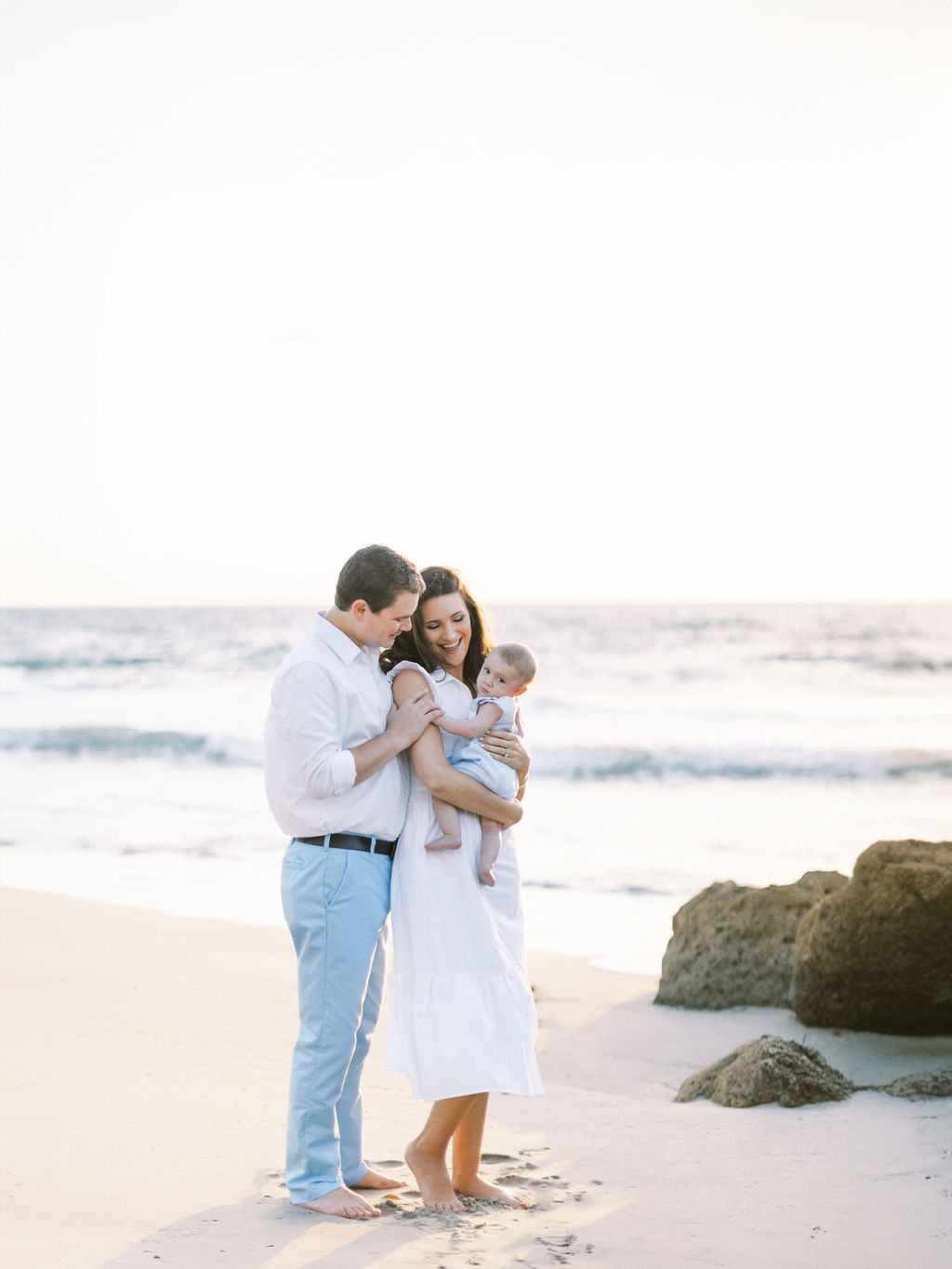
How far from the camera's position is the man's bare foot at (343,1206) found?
3535mm

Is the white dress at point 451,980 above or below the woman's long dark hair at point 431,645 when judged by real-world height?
below

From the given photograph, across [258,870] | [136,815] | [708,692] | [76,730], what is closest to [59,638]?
[76,730]

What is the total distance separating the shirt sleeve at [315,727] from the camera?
344 cm

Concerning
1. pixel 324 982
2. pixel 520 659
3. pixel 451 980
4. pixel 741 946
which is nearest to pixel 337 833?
pixel 324 982

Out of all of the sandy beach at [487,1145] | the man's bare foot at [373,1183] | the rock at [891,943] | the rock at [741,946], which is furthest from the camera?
the rock at [741,946]

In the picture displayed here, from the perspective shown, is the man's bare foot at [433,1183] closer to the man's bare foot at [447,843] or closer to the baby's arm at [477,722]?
the man's bare foot at [447,843]

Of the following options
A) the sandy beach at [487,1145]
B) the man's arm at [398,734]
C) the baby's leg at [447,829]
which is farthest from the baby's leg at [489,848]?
the sandy beach at [487,1145]

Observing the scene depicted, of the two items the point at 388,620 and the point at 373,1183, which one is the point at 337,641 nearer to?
the point at 388,620

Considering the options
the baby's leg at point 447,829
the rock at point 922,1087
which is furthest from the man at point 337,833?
the rock at point 922,1087

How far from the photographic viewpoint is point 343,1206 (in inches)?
140

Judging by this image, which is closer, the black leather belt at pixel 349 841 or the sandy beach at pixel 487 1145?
the sandy beach at pixel 487 1145

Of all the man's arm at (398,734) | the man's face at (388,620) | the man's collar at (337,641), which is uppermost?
the man's face at (388,620)

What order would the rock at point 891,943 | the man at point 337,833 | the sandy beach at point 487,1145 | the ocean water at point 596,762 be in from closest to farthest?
the sandy beach at point 487,1145 → the man at point 337,833 → the rock at point 891,943 → the ocean water at point 596,762

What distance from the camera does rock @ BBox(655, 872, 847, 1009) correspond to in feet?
A: 20.9
